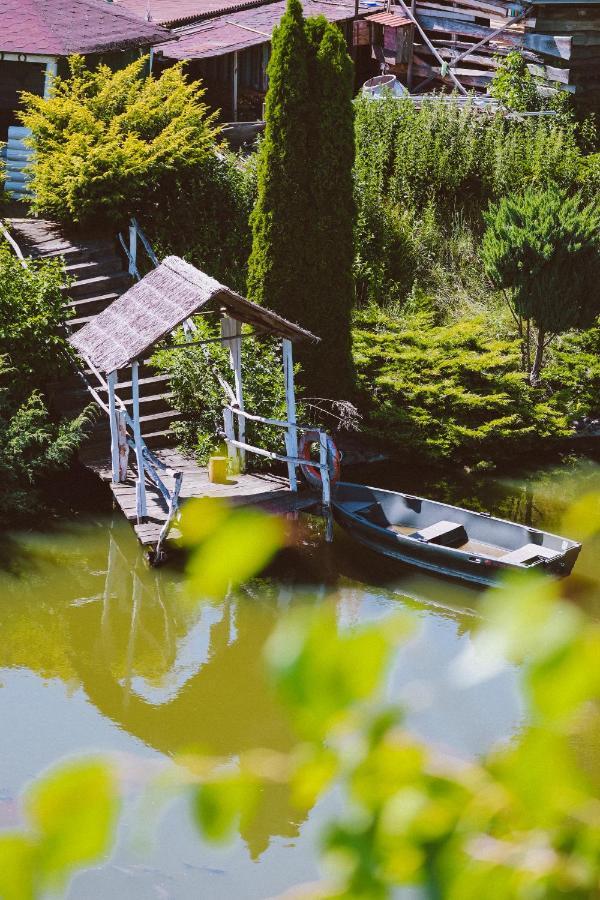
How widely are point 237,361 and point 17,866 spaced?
12.3m

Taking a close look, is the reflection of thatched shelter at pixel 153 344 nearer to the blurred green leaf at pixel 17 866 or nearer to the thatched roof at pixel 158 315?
the thatched roof at pixel 158 315

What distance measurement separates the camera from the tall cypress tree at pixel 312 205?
47.2 feet

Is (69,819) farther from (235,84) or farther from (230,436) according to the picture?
(235,84)

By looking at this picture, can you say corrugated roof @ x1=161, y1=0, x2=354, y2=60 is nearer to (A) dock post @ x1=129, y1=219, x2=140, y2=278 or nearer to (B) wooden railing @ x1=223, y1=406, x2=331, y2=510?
(A) dock post @ x1=129, y1=219, x2=140, y2=278

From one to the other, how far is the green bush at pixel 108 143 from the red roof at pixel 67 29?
98cm

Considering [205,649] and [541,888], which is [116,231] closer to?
[205,649]

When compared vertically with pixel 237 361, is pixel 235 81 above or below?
above

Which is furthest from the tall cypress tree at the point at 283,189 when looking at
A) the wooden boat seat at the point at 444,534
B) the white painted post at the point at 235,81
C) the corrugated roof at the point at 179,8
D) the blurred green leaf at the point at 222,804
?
the blurred green leaf at the point at 222,804

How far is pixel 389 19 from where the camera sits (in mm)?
25516

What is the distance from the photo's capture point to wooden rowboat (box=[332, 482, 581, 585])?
36.1 feet

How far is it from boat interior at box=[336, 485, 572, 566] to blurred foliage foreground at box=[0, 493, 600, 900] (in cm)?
1029

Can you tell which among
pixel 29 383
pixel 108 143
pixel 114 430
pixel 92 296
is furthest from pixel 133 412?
pixel 108 143

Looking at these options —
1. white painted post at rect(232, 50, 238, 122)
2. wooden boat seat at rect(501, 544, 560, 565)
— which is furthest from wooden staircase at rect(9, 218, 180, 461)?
white painted post at rect(232, 50, 238, 122)

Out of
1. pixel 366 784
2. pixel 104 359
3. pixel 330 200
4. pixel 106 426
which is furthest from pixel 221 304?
pixel 366 784
